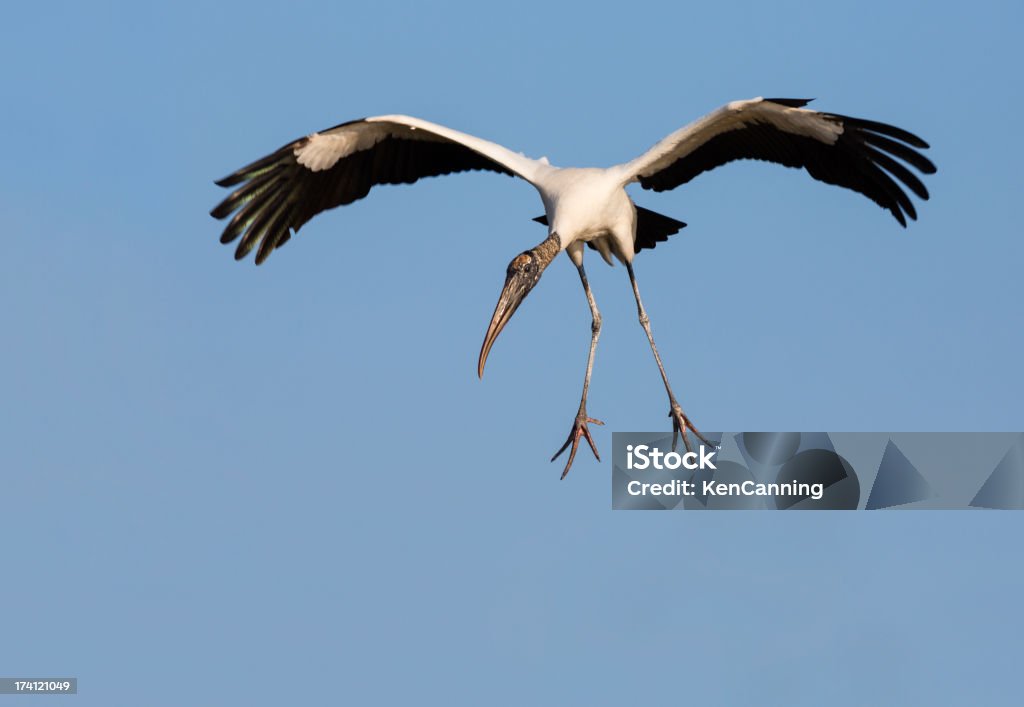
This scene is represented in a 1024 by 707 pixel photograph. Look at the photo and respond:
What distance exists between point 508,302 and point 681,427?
72.2 inches

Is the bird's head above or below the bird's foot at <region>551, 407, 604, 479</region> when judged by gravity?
above

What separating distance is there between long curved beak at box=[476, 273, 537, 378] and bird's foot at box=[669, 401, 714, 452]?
1.63 m

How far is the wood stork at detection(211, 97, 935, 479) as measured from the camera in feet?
42.4

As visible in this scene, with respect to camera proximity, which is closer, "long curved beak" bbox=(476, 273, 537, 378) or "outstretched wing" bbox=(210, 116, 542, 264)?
"long curved beak" bbox=(476, 273, 537, 378)

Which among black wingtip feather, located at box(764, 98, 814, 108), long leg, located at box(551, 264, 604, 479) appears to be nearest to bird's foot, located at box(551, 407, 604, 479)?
long leg, located at box(551, 264, 604, 479)

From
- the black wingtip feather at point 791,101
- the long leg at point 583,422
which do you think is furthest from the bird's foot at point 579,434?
the black wingtip feather at point 791,101

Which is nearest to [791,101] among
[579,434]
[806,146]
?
[806,146]

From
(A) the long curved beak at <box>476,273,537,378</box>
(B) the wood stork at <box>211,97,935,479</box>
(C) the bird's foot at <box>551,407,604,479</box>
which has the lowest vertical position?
(C) the bird's foot at <box>551,407,604,479</box>

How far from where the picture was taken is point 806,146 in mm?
13312

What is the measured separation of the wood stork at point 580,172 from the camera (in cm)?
1292

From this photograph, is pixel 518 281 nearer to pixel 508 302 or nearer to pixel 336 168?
pixel 508 302

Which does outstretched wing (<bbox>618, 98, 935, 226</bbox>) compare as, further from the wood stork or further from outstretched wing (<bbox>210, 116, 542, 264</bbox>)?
outstretched wing (<bbox>210, 116, 542, 264</bbox>)

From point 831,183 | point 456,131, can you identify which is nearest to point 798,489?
point 831,183

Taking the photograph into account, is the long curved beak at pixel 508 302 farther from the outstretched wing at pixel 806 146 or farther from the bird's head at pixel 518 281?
the outstretched wing at pixel 806 146
